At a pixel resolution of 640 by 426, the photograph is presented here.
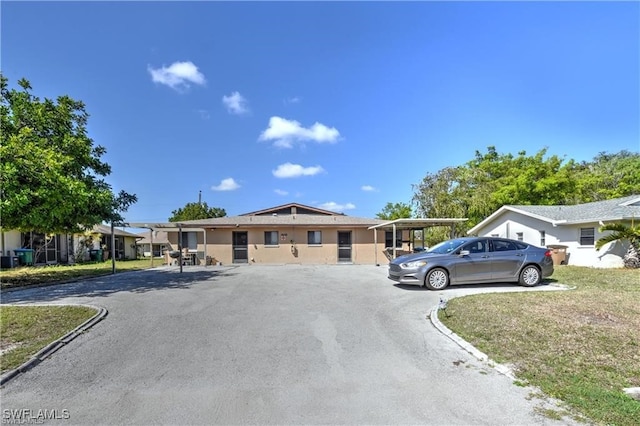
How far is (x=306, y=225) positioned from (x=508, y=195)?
59.9ft

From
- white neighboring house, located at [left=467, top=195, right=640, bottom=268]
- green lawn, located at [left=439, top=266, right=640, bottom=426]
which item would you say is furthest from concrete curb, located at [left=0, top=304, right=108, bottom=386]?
white neighboring house, located at [left=467, top=195, right=640, bottom=268]

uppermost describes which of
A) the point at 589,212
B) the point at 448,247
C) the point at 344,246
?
the point at 589,212

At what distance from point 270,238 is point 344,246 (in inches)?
192


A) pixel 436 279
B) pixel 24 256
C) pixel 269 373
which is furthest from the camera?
pixel 24 256

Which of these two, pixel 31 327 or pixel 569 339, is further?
pixel 31 327

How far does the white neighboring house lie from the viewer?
1605 centimetres

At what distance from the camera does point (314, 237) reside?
2328 centimetres

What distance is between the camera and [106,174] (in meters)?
15.3

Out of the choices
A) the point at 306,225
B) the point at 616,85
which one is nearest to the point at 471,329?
the point at 616,85

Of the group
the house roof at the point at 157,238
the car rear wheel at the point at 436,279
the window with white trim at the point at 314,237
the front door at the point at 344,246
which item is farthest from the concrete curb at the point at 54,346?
the house roof at the point at 157,238

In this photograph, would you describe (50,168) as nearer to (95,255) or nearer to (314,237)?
(314,237)

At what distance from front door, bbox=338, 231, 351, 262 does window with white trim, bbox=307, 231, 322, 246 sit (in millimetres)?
1323

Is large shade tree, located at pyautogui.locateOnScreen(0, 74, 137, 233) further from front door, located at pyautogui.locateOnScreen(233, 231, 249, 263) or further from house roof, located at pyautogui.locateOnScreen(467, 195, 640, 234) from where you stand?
house roof, located at pyautogui.locateOnScreen(467, 195, 640, 234)

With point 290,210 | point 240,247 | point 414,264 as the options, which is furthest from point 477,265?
point 290,210
